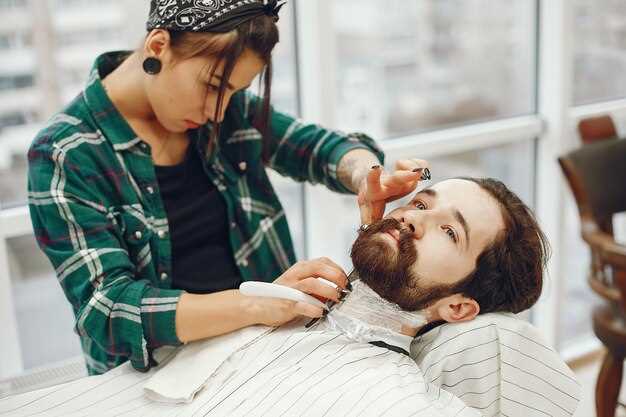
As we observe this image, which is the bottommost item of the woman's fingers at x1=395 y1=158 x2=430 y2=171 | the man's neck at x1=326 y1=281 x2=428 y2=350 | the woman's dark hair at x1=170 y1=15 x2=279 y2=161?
the man's neck at x1=326 y1=281 x2=428 y2=350

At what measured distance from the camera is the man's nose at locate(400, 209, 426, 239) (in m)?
1.40

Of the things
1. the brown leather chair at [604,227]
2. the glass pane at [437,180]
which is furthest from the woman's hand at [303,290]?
the brown leather chair at [604,227]

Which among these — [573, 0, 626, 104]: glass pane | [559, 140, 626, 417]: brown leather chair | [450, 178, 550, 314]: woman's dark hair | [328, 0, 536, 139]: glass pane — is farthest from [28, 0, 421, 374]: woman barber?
[573, 0, 626, 104]: glass pane

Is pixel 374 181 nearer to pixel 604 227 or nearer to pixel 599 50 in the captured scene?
pixel 604 227

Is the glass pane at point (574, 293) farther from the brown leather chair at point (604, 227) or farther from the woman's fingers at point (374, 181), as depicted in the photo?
the woman's fingers at point (374, 181)

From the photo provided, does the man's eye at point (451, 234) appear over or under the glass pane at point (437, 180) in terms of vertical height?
over

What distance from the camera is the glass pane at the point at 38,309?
2.06 meters

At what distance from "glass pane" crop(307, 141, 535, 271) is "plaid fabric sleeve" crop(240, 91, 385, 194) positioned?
1.18 feet

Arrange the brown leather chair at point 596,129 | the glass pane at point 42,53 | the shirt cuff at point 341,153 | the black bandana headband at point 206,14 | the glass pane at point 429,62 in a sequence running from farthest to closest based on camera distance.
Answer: the glass pane at point 429,62 < the brown leather chair at point 596,129 < the glass pane at point 42,53 < the shirt cuff at point 341,153 < the black bandana headband at point 206,14

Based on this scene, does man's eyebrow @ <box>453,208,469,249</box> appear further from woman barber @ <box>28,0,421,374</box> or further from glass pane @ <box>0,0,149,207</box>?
glass pane @ <box>0,0,149,207</box>

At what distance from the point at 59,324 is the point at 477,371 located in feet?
4.64

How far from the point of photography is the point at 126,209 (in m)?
1.44

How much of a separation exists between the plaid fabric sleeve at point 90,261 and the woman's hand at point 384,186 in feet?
1.43

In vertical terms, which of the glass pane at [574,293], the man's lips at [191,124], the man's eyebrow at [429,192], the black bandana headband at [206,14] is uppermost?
the black bandana headband at [206,14]
